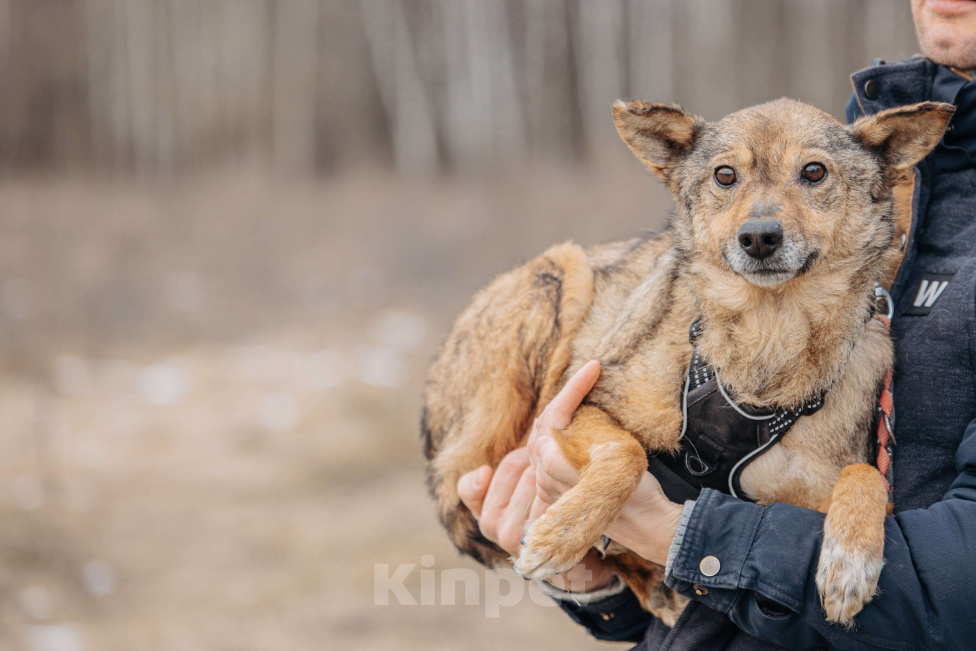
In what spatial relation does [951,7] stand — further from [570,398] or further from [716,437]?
[570,398]

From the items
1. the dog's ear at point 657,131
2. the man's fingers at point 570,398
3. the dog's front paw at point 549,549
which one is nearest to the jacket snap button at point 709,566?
the dog's front paw at point 549,549

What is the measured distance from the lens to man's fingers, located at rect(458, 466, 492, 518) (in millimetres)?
3279

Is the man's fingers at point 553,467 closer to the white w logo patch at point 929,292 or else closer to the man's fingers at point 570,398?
the man's fingers at point 570,398

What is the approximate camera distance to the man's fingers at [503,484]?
3141mm

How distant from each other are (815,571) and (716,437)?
1.95 ft

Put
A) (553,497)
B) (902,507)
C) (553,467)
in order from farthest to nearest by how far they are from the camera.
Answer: (553,497), (553,467), (902,507)

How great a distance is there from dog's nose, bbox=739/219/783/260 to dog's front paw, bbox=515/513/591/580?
1074 mm

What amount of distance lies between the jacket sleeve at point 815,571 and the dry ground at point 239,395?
562 centimetres

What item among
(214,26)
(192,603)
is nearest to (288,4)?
(214,26)

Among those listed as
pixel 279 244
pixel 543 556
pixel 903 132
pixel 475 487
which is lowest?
pixel 279 244

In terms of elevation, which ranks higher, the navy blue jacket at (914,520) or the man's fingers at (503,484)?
the navy blue jacket at (914,520)

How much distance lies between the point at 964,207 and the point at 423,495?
305 inches

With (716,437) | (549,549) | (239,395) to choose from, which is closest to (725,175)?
(716,437)

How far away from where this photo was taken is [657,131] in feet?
10.4
